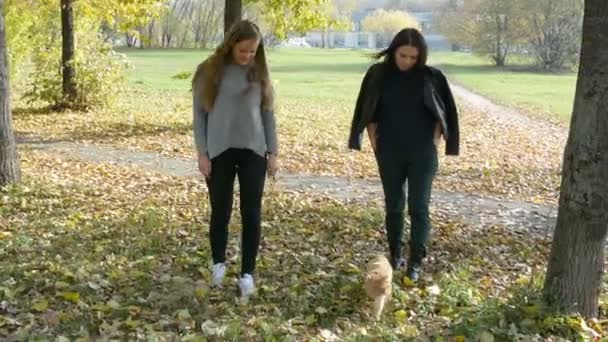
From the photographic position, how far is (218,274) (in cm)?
494

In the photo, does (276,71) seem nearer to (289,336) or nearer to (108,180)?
(108,180)

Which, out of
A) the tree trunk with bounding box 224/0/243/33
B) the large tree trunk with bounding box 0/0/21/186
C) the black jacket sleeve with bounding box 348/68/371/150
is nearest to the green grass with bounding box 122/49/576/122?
the tree trunk with bounding box 224/0/243/33

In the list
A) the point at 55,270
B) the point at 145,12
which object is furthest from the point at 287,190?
the point at 145,12

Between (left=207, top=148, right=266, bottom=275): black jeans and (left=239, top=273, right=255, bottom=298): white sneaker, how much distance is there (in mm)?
42

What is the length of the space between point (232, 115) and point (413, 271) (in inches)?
71.5

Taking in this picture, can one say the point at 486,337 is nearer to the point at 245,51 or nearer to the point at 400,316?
the point at 400,316

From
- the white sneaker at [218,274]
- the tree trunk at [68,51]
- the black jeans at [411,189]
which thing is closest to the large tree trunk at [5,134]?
the white sneaker at [218,274]

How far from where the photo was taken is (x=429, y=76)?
4.93m

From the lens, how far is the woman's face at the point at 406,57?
4.80 m

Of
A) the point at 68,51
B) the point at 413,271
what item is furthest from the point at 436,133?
the point at 68,51

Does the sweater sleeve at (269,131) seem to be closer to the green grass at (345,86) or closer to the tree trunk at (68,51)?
the tree trunk at (68,51)

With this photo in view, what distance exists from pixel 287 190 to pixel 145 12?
8.38m

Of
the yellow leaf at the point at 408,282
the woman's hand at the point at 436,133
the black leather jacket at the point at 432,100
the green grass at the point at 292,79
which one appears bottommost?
the green grass at the point at 292,79

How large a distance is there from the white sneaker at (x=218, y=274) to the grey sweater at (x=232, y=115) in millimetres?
863
